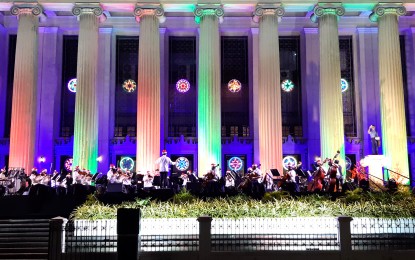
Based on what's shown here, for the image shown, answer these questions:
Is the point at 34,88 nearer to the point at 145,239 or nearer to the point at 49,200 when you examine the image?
the point at 49,200

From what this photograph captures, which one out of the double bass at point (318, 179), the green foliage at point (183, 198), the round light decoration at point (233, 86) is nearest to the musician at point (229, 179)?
the double bass at point (318, 179)

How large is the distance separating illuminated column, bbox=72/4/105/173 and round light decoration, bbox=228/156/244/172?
29.3 ft

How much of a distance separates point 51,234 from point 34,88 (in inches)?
683

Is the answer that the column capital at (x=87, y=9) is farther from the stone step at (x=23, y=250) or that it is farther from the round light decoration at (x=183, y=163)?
the stone step at (x=23, y=250)

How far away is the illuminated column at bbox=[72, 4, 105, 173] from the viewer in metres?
28.5

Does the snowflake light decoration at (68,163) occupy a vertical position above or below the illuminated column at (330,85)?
below

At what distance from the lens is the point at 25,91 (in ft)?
95.8

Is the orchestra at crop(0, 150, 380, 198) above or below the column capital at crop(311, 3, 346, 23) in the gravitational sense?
below

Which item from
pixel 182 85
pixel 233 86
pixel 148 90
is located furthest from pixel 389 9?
pixel 148 90

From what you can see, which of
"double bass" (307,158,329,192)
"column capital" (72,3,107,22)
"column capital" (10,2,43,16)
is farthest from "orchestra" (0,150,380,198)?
"column capital" (72,3,107,22)

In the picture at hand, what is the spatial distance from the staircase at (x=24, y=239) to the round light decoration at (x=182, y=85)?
55.9 feet

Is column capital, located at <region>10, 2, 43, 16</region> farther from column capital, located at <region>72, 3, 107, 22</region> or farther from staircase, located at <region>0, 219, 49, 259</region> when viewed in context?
staircase, located at <region>0, 219, 49, 259</region>

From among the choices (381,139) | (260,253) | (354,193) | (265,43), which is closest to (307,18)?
(265,43)

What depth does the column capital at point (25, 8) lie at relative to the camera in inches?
1170
